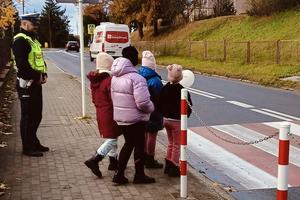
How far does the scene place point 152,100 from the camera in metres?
6.75

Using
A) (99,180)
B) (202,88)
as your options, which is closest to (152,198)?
(99,180)

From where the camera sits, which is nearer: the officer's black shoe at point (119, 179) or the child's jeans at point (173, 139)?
the officer's black shoe at point (119, 179)

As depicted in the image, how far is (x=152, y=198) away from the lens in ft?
18.7

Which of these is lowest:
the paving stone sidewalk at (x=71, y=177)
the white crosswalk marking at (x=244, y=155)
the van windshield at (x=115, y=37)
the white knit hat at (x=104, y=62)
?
the white crosswalk marking at (x=244, y=155)

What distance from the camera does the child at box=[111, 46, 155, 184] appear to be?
600 centimetres

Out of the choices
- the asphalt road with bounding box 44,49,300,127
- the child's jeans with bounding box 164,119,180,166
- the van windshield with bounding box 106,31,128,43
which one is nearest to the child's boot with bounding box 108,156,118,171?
the child's jeans with bounding box 164,119,180,166

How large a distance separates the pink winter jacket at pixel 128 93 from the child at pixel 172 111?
0.50 metres

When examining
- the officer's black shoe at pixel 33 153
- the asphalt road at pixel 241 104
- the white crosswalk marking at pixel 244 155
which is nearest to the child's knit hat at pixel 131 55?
→ the white crosswalk marking at pixel 244 155

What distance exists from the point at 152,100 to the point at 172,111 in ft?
1.09

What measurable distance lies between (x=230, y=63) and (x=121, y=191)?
25424 millimetres

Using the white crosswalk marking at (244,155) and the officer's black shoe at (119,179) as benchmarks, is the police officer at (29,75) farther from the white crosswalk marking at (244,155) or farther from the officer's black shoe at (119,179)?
the white crosswalk marking at (244,155)

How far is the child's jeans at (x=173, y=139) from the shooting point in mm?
6613

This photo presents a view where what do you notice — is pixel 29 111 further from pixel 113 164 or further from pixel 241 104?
pixel 241 104

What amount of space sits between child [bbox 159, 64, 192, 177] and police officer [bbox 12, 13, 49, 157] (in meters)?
2.06
